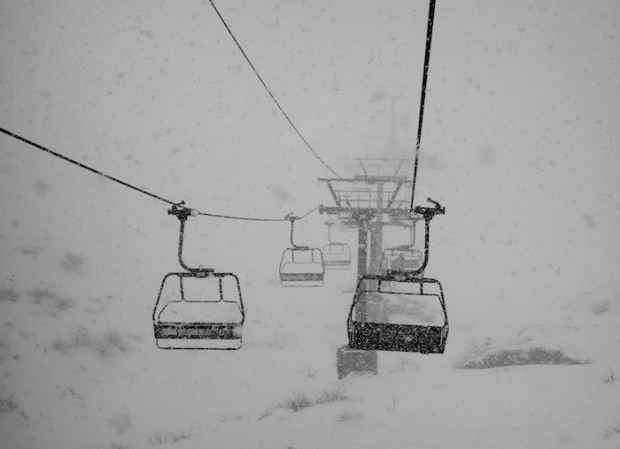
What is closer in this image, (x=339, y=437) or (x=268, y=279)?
(x=339, y=437)

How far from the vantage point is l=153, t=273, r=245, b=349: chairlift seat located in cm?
333

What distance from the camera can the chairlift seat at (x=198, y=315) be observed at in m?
3.33

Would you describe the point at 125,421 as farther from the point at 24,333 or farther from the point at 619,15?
the point at 619,15

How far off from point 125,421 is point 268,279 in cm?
2085

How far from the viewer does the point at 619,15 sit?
102500mm

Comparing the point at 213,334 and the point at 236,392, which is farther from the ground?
the point at 213,334

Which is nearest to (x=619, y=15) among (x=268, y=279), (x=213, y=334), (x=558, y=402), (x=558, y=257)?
(x=558, y=257)

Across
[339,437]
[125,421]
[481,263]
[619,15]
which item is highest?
[619,15]

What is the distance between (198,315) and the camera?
2202 cm

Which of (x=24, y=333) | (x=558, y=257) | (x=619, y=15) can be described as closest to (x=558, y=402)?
(x=24, y=333)

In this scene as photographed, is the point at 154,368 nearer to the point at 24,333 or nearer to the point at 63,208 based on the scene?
the point at 24,333

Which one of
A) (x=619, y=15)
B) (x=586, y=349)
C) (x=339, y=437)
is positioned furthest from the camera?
(x=619, y=15)

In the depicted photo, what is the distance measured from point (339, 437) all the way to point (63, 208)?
1597 inches

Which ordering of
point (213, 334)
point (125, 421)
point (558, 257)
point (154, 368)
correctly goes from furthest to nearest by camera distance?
point (558, 257), point (154, 368), point (125, 421), point (213, 334)
